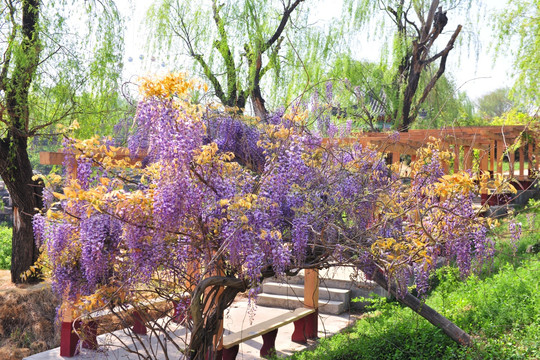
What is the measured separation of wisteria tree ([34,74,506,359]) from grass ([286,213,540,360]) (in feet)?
0.84

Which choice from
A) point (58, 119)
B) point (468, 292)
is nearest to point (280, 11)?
point (58, 119)

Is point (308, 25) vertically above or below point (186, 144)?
above

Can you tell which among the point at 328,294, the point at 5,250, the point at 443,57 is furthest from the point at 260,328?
the point at 443,57

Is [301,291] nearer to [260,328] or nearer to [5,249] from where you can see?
[260,328]

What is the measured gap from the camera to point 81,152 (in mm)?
3768

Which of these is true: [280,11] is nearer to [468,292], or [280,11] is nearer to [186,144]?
[468,292]

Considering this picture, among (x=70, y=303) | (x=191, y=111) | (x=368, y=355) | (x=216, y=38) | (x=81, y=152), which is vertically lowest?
(x=368, y=355)

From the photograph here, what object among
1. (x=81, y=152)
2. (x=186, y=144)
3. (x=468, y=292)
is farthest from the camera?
(x=468, y=292)

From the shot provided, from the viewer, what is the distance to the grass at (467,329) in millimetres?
4383

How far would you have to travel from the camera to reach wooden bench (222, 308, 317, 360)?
4.85 m

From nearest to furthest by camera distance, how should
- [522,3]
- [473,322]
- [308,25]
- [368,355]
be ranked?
1. [368,355]
2. [473,322]
3. [522,3]
4. [308,25]

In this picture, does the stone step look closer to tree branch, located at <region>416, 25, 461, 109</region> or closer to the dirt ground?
the dirt ground

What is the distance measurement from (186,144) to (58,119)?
459cm

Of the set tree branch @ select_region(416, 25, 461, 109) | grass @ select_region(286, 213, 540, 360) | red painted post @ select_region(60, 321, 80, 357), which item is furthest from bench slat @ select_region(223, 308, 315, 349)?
tree branch @ select_region(416, 25, 461, 109)
